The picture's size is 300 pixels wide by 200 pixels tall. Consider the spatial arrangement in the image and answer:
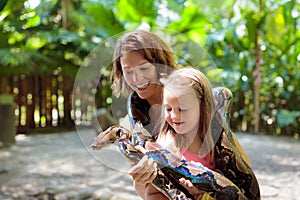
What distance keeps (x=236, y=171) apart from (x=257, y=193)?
54 mm

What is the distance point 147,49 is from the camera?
542 mm

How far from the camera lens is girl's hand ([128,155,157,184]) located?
0.52 meters

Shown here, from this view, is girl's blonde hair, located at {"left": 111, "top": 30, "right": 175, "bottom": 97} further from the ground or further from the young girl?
the ground

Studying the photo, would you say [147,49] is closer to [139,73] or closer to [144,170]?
[139,73]

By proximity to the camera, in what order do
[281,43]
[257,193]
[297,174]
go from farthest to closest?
[281,43] → [297,174] → [257,193]

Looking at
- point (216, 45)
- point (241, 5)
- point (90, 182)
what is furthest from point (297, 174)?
point (241, 5)

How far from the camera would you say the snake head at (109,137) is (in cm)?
53

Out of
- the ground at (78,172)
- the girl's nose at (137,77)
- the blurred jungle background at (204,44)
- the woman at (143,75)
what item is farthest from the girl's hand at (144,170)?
the blurred jungle background at (204,44)

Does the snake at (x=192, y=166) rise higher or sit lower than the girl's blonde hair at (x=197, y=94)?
lower

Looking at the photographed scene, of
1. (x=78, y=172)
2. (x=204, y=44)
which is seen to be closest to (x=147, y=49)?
(x=78, y=172)

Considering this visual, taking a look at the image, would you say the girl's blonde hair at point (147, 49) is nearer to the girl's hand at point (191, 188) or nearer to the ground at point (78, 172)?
the girl's hand at point (191, 188)

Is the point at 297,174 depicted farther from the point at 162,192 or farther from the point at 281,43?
the point at 162,192

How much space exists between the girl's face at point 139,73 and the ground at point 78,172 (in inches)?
39.0

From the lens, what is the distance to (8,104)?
3852 mm
